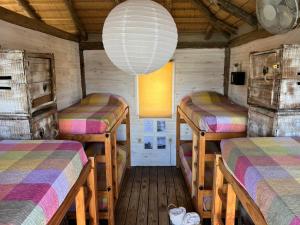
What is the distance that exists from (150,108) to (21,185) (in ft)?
11.7

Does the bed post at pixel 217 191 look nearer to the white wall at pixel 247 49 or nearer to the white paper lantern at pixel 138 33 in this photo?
the white paper lantern at pixel 138 33

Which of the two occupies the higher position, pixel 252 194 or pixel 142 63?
pixel 142 63

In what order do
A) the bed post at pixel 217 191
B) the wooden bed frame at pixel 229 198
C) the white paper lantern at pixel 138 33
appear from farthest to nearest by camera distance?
the bed post at pixel 217 191 → the white paper lantern at pixel 138 33 → the wooden bed frame at pixel 229 198

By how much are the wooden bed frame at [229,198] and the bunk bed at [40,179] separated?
85cm

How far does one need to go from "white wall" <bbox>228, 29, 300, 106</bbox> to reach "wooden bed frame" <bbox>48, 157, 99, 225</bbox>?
6.13ft

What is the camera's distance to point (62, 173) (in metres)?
1.20

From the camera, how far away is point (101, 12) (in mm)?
3266

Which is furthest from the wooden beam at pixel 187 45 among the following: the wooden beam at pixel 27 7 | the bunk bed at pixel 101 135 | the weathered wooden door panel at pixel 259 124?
the weathered wooden door panel at pixel 259 124

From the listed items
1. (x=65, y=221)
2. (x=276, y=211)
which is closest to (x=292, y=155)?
(x=276, y=211)

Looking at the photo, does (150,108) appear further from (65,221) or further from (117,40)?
(117,40)

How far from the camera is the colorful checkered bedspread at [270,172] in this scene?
91 cm

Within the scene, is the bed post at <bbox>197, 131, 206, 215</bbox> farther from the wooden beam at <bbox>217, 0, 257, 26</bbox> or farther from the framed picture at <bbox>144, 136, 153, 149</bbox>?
the framed picture at <bbox>144, 136, 153, 149</bbox>

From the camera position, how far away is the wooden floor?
9.04ft

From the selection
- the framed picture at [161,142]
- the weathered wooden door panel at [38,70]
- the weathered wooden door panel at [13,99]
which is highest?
the weathered wooden door panel at [38,70]
